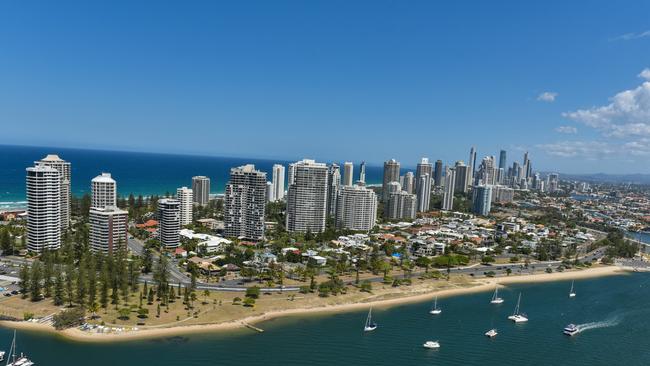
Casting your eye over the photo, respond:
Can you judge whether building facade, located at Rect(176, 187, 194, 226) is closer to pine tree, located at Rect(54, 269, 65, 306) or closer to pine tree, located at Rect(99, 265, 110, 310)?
pine tree, located at Rect(99, 265, 110, 310)

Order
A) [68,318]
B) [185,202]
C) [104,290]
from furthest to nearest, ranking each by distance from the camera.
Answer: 1. [185,202]
2. [104,290]
3. [68,318]

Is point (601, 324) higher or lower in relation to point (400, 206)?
lower

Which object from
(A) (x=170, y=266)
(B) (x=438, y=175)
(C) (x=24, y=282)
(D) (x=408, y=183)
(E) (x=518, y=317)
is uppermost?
(B) (x=438, y=175)

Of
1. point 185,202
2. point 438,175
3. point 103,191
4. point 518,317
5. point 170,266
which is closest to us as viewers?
point 518,317

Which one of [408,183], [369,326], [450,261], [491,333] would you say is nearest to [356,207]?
[450,261]

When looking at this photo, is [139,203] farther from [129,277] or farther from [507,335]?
[507,335]

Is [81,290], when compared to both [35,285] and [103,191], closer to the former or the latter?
[35,285]

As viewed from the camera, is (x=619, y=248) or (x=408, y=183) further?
(x=408, y=183)
